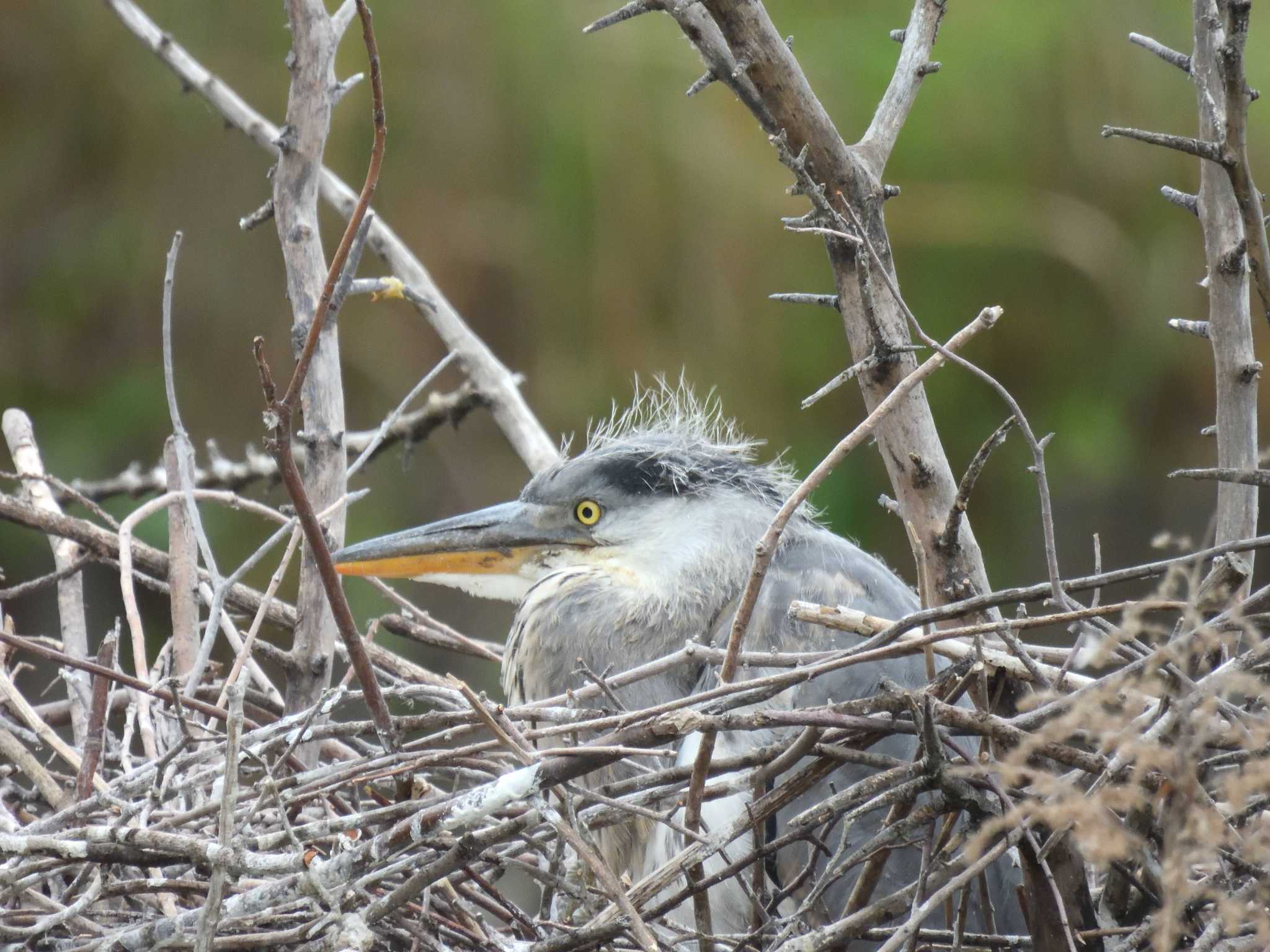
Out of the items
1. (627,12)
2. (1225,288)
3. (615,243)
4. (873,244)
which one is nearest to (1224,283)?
(1225,288)

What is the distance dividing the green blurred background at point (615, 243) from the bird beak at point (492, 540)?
90.5 inches

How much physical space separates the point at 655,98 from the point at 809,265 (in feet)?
2.38

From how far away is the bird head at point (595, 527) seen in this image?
5.87 ft

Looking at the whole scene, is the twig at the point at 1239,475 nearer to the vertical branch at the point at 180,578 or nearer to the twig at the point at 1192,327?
the twig at the point at 1192,327

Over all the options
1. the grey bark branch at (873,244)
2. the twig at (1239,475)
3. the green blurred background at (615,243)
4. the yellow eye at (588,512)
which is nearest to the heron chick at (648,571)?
the yellow eye at (588,512)

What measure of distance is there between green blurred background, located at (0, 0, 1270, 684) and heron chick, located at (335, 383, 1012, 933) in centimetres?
229

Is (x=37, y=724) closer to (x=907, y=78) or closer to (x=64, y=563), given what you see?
(x=64, y=563)

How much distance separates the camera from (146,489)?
6.93 ft

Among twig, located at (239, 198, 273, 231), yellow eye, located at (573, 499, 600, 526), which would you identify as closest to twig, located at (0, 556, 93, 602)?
twig, located at (239, 198, 273, 231)

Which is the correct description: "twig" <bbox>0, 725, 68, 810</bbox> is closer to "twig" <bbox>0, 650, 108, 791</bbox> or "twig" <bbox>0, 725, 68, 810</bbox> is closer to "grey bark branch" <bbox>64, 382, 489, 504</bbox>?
"twig" <bbox>0, 650, 108, 791</bbox>

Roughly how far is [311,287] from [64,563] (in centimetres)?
51

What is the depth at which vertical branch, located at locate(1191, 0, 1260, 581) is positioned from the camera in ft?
3.89

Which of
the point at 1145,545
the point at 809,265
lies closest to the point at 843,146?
the point at 809,265

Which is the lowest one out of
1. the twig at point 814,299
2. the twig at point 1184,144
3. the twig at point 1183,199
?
the twig at point 814,299
